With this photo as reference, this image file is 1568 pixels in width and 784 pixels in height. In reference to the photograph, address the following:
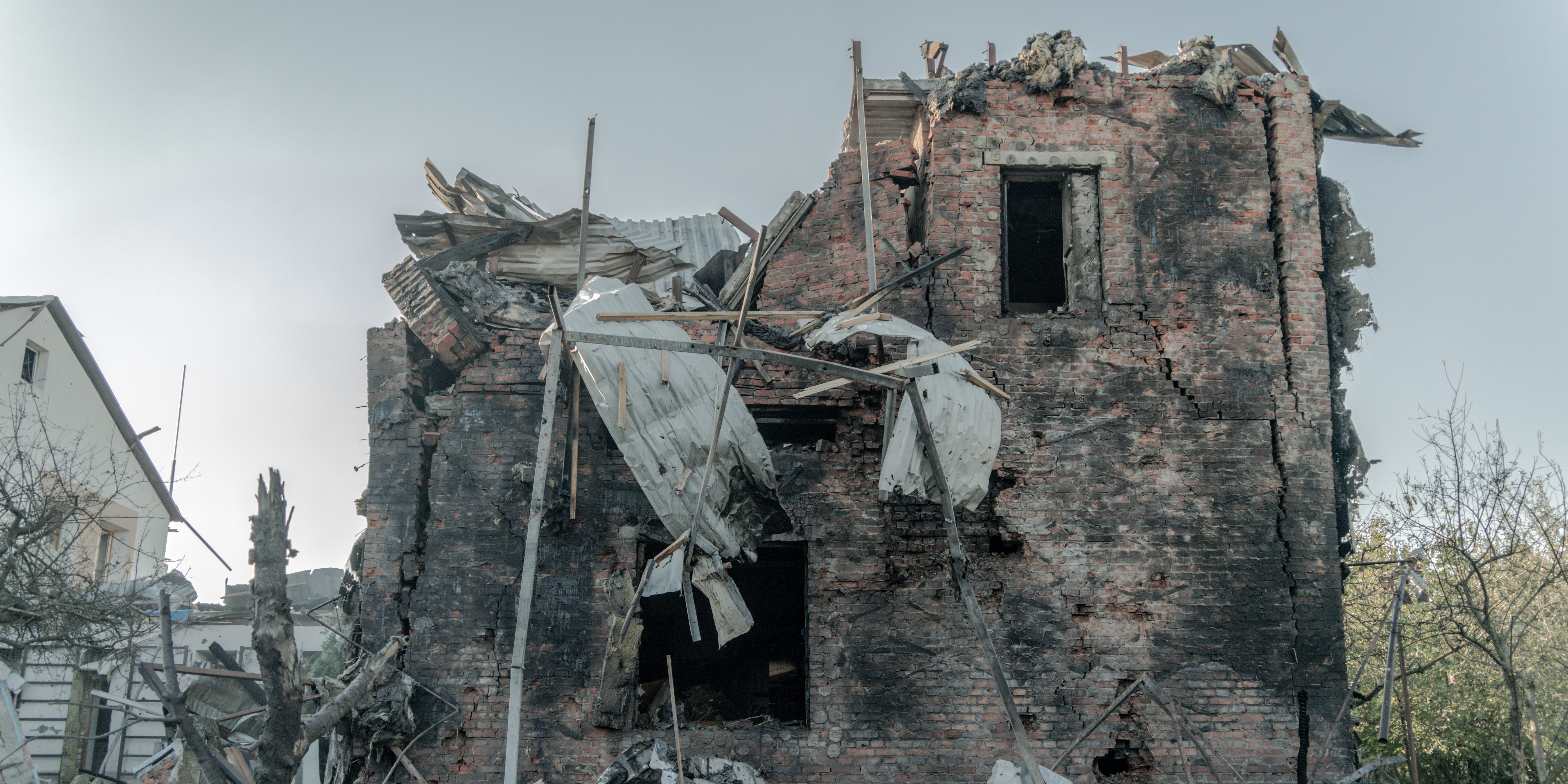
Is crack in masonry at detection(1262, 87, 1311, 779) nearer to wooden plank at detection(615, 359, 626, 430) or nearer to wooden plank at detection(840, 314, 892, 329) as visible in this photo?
wooden plank at detection(840, 314, 892, 329)

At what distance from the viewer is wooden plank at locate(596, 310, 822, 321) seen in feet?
22.5

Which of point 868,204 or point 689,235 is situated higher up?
point 689,235

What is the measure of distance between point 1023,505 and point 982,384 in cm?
132

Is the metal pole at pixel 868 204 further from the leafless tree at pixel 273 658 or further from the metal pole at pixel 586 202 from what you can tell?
the leafless tree at pixel 273 658

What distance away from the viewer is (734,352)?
6.38 m

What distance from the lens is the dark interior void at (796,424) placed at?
812 centimetres

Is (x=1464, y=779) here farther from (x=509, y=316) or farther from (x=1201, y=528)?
(x=509, y=316)

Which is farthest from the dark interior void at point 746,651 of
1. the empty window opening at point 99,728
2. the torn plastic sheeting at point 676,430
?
the empty window opening at point 99,728

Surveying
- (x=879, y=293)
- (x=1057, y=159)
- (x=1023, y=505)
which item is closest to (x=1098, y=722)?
(x=1023, y=505)

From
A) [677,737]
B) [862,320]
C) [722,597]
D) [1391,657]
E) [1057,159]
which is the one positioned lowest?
[677,737]

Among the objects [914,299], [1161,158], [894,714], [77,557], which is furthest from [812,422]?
[77,557]

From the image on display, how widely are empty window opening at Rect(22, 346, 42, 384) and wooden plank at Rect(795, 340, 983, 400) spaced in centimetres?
1637

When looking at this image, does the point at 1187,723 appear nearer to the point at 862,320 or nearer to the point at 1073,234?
the point at 862,320

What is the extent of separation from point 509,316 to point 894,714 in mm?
4820
